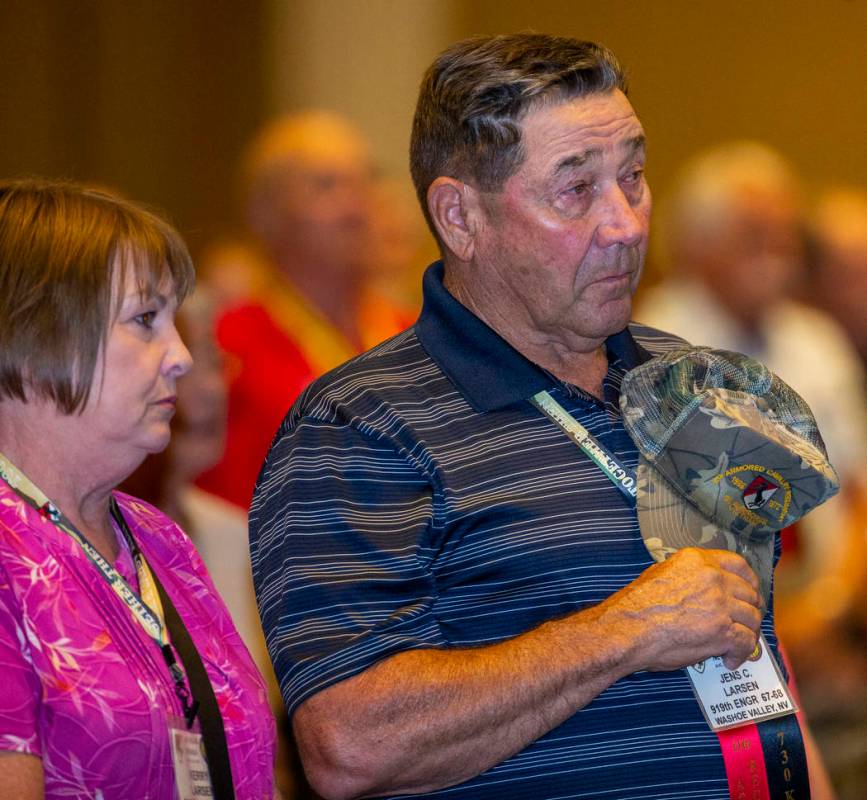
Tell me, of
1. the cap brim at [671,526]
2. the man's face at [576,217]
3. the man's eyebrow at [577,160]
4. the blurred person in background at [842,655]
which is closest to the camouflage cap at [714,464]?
the cap brim at [671,526]

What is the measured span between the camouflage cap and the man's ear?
308 mm

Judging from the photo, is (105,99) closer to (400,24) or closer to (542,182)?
(400,24)

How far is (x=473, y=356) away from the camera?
6.08 feet

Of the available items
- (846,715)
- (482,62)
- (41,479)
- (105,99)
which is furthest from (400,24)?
(41,479)

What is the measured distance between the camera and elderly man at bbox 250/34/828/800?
1575 millimetres

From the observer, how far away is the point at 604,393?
1919 mm

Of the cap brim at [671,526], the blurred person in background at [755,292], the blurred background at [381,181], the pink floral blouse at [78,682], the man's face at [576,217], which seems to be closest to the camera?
the pink floral blouse at [78,682]

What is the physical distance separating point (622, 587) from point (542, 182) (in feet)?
1.83

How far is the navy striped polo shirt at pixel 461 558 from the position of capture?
5.32ft

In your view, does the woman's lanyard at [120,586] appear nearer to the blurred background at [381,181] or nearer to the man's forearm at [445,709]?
the man's forearm at [445,709]

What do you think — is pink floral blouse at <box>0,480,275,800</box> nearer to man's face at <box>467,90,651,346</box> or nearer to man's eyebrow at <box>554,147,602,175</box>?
man's face at <box>467,90,651,346</box>

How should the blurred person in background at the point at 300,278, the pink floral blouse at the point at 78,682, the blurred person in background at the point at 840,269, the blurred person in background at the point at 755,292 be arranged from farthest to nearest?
the blurred person in background at the point at 840,269, the blurred person in background at the point at 755,292, the blurred person in background at the point at 300,278, the pink floral blouse at the point at 78,682

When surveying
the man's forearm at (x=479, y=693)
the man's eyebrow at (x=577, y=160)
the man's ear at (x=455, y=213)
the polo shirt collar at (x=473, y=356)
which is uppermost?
the man's eyebrow at (x=577, y=160)

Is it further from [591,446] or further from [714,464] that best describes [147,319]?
[714,464]
